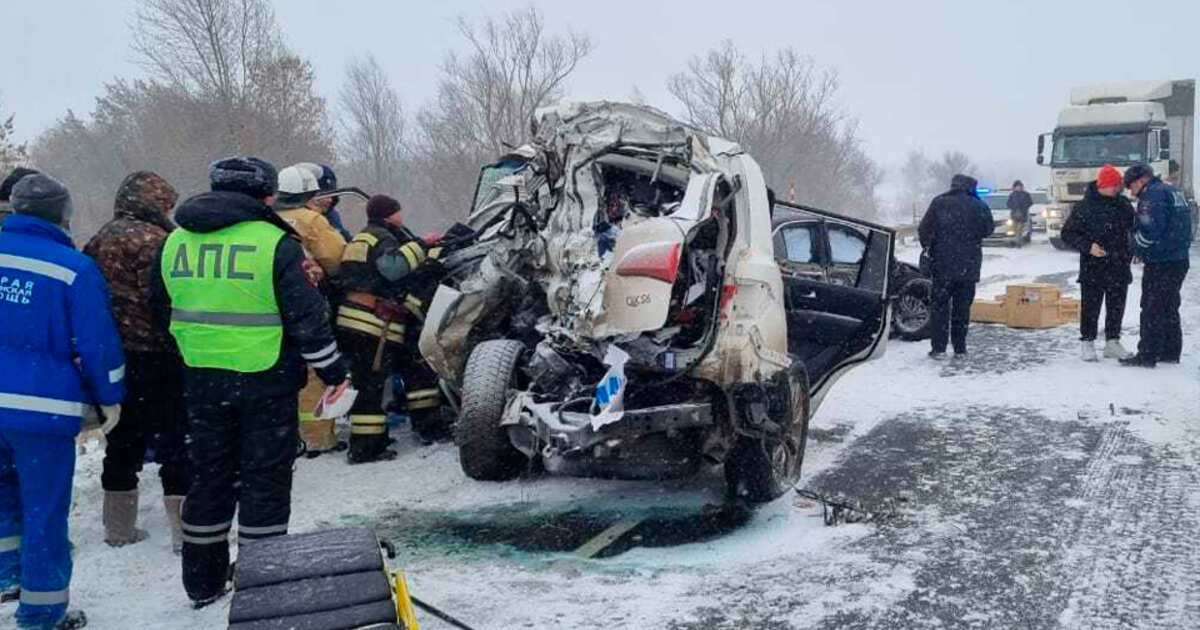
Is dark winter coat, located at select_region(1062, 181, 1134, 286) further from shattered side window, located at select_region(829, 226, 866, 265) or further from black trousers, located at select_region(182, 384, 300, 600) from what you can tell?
black trousers, located at select_region(182, 384, 300, 600)

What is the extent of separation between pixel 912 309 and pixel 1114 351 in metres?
2.22

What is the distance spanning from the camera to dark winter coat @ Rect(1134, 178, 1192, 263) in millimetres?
8586

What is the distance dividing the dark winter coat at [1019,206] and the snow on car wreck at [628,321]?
18.7 m

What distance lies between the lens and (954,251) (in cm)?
934

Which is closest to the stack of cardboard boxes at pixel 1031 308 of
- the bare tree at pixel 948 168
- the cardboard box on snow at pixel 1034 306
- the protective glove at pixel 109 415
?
the cardboard box on snow at pixel 1034 306

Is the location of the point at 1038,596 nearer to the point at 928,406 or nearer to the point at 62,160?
the point at 928,406

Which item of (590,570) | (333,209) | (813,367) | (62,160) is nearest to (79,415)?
(590,570)

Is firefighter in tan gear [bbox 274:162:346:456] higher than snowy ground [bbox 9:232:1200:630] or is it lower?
higher

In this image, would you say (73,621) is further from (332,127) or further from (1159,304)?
(332,127)

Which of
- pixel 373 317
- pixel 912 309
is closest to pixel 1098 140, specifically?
pixel 912 309

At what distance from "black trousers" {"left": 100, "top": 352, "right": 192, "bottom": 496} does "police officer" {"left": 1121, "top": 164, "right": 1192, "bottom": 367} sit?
7.81m

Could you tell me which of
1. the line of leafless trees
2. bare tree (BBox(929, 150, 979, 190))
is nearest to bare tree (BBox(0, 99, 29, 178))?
the line of leafless trees

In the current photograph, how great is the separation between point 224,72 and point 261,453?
2514 centimetres

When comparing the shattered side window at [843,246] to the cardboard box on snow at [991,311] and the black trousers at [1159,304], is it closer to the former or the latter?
the black trousers at [1159,304]
